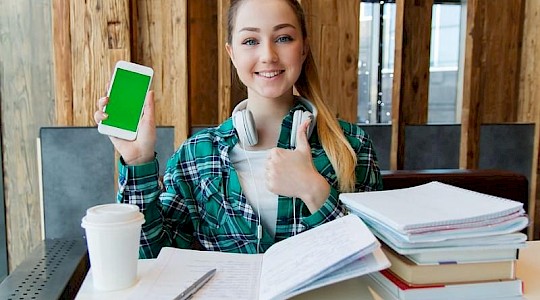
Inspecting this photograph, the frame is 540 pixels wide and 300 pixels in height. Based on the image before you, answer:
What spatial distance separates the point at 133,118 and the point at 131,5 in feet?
5.48

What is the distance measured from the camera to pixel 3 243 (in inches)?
103

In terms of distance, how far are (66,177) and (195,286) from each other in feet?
5.71

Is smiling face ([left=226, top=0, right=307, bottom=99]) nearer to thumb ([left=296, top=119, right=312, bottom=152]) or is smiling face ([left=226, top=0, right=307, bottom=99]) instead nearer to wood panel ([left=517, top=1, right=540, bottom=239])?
thumb ([left=296, top=119, right=312, bottom=152])

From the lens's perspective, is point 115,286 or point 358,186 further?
point 358,186

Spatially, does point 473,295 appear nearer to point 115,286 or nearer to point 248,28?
point 115,286

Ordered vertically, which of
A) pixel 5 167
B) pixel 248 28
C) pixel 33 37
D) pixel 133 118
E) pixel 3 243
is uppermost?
pixel 33 37

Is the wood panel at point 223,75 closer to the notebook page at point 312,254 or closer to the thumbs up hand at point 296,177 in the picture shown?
the thumbs up hand at point 296,177

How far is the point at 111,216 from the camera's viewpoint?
0.69 m

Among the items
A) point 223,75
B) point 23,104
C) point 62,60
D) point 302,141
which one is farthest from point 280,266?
point 23,104

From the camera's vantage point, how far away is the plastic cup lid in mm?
689

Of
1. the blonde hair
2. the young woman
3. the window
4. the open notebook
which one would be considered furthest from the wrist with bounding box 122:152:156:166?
the window

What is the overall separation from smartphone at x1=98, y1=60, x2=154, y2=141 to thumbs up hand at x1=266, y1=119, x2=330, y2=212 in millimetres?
301

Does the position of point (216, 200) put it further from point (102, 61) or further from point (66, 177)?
point (102, 61)

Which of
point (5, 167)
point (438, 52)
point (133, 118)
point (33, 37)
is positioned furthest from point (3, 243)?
point (438, 52)
